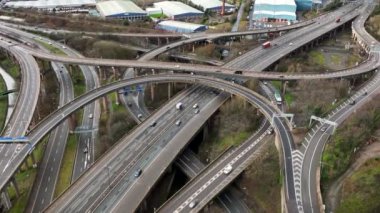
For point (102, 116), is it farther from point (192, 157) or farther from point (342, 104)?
point (342, 104)

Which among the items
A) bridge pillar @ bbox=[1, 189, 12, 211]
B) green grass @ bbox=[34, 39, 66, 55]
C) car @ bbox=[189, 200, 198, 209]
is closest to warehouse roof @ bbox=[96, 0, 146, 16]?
green grass @ bbox=[34, 39, 66, 55]

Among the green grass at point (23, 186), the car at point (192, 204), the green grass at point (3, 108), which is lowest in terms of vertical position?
the green grass at point (23, 186)

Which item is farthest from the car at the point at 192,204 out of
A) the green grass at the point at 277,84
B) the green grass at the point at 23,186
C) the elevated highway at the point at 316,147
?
the green grass at the point at 277,84

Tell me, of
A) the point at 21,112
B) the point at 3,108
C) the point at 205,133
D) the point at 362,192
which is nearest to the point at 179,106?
the point at 205,133

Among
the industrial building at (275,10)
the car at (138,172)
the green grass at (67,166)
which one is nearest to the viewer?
the car at (138,172)

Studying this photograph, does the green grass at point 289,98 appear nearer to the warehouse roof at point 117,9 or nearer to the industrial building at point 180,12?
the industrial building at point 180,12

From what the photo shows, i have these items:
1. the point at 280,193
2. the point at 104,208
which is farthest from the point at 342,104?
the point at 104,208

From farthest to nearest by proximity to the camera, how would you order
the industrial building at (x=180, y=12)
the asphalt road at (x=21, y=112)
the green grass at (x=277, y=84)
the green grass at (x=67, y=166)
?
the industrial building at (x=180, y=12), the green grass at (x=277, y=84), the green grass at (x=67, y=166), the asphalt road at (x=21, y=112)
